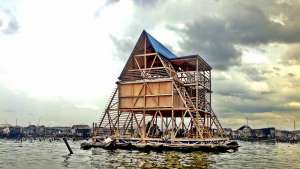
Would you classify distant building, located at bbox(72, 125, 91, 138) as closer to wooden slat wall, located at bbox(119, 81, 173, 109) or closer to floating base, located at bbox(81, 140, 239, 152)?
wooden slat wall, located at bbox(119, 81, 173, 109)

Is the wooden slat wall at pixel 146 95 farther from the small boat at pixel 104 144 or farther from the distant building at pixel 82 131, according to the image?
the distant building at pixel 82 131

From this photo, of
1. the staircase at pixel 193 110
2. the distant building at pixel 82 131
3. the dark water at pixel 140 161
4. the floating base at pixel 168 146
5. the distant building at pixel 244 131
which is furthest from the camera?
the distant building at pixel 244 131

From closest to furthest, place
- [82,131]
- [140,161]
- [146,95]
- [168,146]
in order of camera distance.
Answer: [140,161]
[168,146]
[146,95]
[82,131]

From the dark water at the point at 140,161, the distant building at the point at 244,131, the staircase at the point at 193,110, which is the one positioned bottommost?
the distant building at the point at 244,131

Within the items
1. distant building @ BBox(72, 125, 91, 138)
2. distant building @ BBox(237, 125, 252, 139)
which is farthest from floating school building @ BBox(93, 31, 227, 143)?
distant building @ BBox(237, 125, 252, 139)

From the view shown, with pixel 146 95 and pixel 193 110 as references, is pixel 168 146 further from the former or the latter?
pixel 146 95

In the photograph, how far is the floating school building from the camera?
146 ft

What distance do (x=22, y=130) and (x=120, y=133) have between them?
404 feet

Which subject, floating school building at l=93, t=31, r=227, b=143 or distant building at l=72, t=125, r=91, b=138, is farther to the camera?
distant building at l=72, t=125, r=91, b=138

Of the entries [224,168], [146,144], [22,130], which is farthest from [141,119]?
[22,130]

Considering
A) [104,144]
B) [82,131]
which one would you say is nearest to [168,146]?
[104,144]

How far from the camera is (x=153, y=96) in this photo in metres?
45.2

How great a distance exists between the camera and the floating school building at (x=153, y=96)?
146 ft

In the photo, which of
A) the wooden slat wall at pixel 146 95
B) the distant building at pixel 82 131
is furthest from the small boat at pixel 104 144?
the distant building at pixel 82 131
